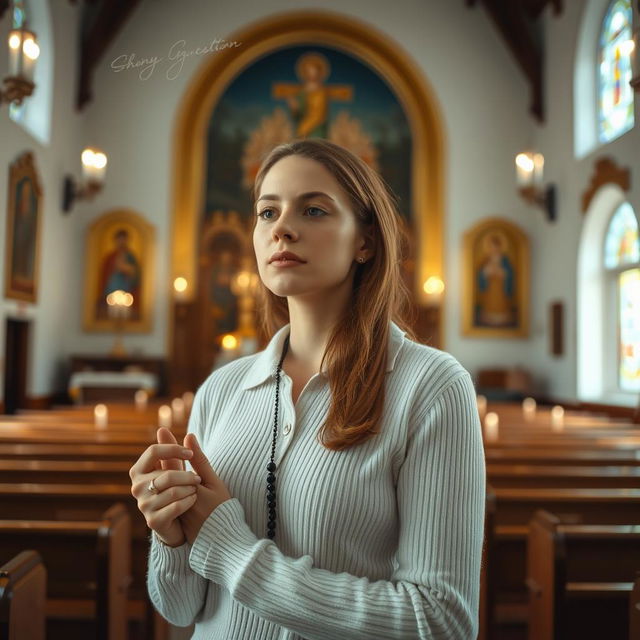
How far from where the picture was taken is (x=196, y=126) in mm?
11367

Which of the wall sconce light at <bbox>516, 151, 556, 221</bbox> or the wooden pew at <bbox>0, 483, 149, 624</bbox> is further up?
the wall sconce light at <bbox>516, 151, 556, 221</bbox>

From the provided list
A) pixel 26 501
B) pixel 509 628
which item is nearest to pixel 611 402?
pixel 509 628

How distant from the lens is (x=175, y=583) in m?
1.22

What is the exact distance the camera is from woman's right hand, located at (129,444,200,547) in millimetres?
1047

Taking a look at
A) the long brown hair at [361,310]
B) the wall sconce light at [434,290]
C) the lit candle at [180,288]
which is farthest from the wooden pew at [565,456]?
the lit candle at [180,288]

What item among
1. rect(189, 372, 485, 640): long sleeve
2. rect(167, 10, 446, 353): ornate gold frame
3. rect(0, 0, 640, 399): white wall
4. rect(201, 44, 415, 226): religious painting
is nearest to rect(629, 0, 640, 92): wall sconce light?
rect(189, 372, 485, 640): long sleeve

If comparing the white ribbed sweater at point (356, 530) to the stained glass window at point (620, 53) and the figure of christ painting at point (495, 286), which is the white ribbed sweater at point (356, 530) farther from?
the figure of christ painting at point (495, 286)

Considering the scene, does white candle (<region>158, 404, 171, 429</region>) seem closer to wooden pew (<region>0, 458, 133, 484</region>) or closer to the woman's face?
wooden pew (<region>0, 458, 133, 484</region>)

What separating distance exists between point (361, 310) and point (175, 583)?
64cm

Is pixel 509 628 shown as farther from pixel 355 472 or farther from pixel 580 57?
pixel 580 57

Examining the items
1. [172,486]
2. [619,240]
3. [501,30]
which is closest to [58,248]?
[619,240]

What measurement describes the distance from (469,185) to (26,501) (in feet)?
33.2

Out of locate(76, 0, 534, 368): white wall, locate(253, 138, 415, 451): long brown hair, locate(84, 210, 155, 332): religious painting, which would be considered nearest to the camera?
locate(253, 138, 415, 451): long brown hair

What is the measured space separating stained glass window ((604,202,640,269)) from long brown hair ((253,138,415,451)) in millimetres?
7016
